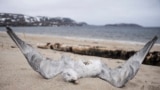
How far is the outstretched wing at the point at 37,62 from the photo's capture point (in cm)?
360

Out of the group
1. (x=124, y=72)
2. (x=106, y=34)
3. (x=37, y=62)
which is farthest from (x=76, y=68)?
(x=106, y=34)

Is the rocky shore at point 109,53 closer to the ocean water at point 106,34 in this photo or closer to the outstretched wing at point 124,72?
the outstretched wing at point 124,72

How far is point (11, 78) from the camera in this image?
3.66 m

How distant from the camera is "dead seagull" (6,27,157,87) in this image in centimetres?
354

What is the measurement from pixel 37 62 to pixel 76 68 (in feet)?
2.35

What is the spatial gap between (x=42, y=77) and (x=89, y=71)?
888mm

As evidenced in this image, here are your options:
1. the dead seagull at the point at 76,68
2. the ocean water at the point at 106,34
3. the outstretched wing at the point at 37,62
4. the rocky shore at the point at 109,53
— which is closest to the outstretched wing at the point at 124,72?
the dead seagull at the point at 76,68

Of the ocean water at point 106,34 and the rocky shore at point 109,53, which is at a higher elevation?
the rocky shore at point 109,53

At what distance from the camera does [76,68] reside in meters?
3.59

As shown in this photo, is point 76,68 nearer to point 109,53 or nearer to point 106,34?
point 109,53

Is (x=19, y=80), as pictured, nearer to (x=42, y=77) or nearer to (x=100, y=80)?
(x=42, y=77)

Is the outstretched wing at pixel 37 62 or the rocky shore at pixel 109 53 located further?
the rocky shore at pixel 109 53

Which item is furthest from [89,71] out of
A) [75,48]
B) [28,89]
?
[75,48]

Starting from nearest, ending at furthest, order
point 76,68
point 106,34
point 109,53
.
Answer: point 76,68 → point 109,53 → point 106,34
